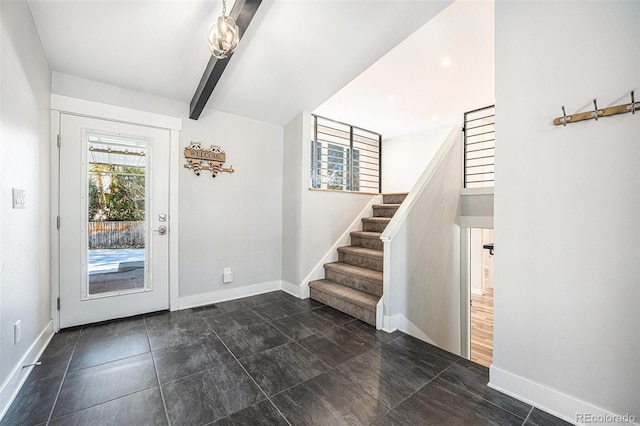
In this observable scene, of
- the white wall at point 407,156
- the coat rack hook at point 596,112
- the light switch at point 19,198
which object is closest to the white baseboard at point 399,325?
the coat rack hook at point 596,112

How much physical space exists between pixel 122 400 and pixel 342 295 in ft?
6.62

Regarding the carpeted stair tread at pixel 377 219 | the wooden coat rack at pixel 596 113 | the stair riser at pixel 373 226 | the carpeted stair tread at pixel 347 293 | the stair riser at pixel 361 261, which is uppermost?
the wooden coat rack at pixel 596 113

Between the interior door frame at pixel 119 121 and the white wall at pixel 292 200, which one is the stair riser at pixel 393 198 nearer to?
the white wall at pixel 292 200

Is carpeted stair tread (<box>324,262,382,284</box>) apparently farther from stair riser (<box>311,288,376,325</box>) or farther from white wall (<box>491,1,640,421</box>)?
white wall (<box>491,1,640,421</box>)

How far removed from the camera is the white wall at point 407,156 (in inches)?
198

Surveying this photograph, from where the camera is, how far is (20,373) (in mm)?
1684

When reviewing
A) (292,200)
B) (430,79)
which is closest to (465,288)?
(292,200)

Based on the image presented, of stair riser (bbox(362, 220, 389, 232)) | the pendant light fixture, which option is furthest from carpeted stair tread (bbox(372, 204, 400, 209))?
the pendant light fixture

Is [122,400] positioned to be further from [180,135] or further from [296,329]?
[180,135]

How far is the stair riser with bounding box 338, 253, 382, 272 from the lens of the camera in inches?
128

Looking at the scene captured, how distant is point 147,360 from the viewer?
1.99 meters

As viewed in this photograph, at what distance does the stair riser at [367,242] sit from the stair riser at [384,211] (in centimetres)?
69

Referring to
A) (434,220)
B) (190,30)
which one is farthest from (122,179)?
(434,220)

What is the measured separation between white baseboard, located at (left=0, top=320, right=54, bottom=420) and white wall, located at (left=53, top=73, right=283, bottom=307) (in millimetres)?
1117
